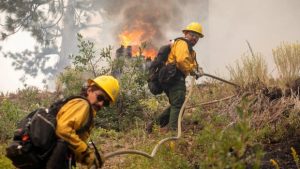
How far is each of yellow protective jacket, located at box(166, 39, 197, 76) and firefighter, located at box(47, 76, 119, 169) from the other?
10.8ft

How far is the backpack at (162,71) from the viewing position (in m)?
8.03

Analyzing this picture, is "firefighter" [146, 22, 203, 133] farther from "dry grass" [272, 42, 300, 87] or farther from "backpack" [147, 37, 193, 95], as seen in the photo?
"dry grass" [272, 42, 300, 87]

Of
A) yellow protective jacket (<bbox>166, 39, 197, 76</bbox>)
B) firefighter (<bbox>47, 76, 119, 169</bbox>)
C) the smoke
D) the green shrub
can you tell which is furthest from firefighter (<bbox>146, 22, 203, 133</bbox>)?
the smoke

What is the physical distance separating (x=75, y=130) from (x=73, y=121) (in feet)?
0.50

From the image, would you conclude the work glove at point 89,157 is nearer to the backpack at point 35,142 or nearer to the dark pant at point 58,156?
the dark pant at point 58,156

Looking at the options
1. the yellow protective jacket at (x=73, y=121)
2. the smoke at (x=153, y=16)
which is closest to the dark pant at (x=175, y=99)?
the yellow protective jacket at (x=73, y=121)

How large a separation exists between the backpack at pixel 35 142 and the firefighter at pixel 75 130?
0.07m

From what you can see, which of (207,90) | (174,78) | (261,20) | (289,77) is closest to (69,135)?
(174,78)

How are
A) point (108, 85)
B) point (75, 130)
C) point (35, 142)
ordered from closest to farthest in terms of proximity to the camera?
point (35, 142) < point (75, 130) < point (108, 85)

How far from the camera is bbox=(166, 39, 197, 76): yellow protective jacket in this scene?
25.8ft

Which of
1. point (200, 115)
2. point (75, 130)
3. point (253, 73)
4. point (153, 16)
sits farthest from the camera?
point (153, 16)

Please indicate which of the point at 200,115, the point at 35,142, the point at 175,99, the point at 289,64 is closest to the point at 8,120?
the point at 175,99

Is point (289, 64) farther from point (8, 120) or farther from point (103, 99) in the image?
point (8, 120)

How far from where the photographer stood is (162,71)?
26.6ft
